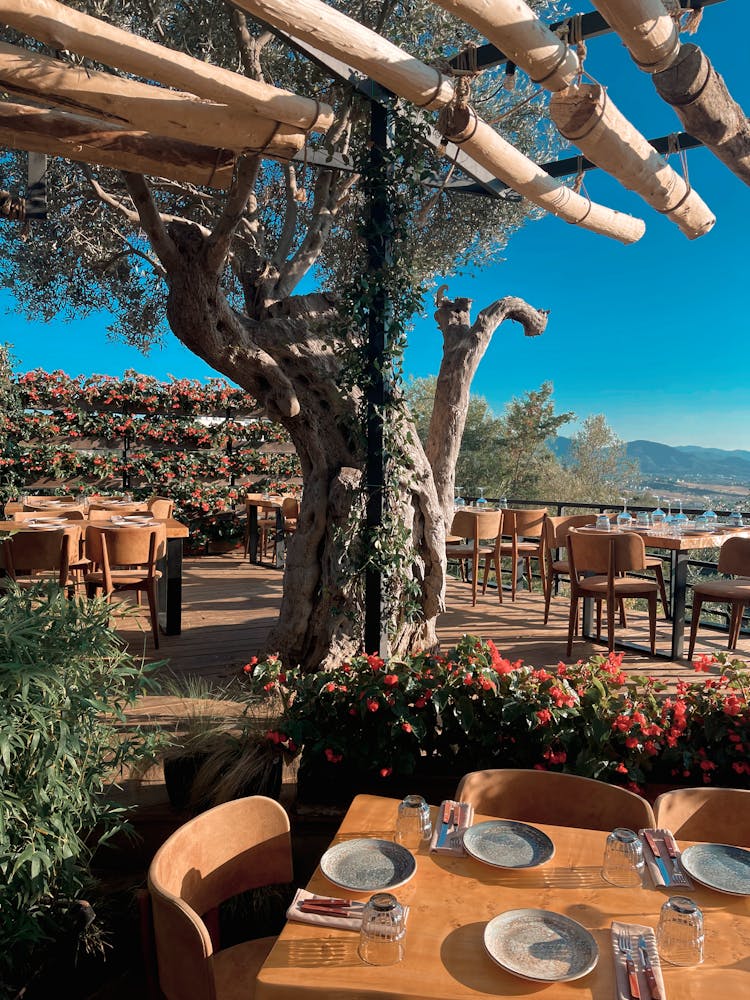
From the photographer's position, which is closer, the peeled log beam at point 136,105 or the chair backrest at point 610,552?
the peeled log beam at point 136,105

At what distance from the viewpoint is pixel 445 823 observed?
1514 mm

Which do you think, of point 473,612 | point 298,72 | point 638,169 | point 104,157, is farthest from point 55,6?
point 473,612

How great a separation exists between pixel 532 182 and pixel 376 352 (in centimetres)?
108

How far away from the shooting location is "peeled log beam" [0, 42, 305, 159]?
2271mm

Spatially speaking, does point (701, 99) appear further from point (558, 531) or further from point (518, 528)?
point (518, 528)

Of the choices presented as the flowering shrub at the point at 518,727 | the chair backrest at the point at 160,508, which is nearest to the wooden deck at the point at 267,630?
the chair backrest at the point at 160,508

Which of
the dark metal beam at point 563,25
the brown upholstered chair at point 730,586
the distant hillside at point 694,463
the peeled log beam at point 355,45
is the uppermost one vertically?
the distant hillside at point 694,463

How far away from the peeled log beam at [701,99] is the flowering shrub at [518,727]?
63.3 inches

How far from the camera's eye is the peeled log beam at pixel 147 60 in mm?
2016

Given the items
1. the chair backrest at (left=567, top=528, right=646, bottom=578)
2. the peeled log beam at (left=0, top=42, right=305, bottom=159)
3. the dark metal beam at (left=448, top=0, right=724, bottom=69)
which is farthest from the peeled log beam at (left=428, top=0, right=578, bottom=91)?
the chair backrest at (left=567, top=528, right=646, bottom=578)

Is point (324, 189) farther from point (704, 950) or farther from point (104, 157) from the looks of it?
point (704, 950)

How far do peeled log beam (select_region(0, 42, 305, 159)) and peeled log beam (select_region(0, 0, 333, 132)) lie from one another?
0.28ft

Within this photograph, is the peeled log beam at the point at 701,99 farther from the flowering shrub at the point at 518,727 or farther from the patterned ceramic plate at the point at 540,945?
the flowering shrub at the point at 518,727

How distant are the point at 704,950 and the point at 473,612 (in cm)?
521
